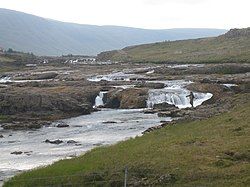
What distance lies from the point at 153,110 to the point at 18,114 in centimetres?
2067

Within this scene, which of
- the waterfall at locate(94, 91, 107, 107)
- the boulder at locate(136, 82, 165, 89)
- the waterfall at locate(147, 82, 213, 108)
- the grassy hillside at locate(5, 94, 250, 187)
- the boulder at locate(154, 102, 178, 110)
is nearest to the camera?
the grassy hillside at locate(5, 94, 250, 187)

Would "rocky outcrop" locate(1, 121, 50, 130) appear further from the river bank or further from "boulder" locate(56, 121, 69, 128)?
"boulder" locate(56, 121, 69, 128)

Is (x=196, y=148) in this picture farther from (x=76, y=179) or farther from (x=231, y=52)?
(x=231, y=52)

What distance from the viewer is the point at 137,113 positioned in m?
74.2

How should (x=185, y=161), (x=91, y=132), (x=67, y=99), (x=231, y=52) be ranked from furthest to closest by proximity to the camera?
(x=231, y=52), (x=67, y=99), (x=91, y=132), (x=185, y=161)

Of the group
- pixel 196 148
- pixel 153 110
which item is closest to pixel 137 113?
pixel 153 110

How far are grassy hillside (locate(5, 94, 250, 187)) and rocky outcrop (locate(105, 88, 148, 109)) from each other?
42577mm

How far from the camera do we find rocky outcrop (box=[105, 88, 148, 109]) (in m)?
82.4

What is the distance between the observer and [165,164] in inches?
1152

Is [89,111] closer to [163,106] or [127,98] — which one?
[127,98]

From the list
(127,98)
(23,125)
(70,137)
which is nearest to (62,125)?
(23,125)

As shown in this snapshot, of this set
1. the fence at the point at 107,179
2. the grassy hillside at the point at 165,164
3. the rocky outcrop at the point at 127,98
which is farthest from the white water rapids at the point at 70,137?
the fence at the point at 107,179

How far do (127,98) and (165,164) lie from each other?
54.2 m

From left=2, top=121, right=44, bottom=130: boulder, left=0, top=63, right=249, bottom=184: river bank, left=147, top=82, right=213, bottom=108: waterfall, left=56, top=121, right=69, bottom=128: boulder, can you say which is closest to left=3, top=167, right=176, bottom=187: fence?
→ left=0, top=63, right=249, bottom=184: river bank
